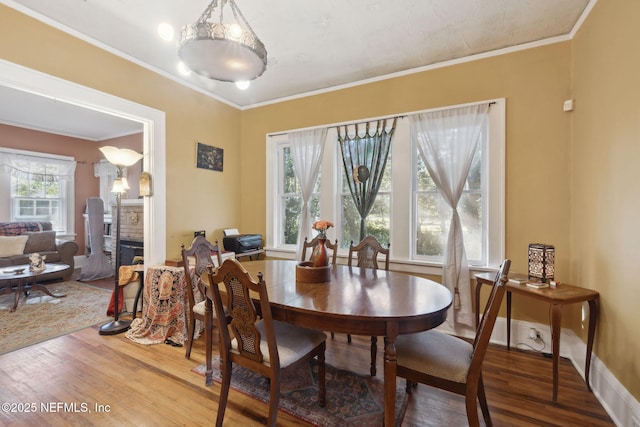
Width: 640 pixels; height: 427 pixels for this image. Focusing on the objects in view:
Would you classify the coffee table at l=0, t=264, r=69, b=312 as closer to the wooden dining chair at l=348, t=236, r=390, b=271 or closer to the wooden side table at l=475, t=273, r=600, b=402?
the wooden dining chair at l=348, t=236, r=390, b=271

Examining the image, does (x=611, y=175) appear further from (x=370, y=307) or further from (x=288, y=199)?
(x=288, y=199)

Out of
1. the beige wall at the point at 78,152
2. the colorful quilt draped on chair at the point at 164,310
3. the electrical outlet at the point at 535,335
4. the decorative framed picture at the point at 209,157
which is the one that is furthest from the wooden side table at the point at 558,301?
the beige wall at the point at 78,152

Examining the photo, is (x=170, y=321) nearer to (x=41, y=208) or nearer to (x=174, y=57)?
(x=174, y=57)

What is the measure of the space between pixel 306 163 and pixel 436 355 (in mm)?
2719

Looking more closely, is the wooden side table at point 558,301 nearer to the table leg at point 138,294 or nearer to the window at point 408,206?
the window at point 408,206

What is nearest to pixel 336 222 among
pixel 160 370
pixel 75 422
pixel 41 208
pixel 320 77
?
pixel 320 77

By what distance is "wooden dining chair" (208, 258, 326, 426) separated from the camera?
57.1 inches

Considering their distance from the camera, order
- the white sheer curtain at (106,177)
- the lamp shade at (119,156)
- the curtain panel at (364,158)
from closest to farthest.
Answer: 1. the lamp shade at (119,156)
2. the curtain panel at (364,158)
3. the white sheer curtain at (106,177)

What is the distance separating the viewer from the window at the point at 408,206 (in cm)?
275

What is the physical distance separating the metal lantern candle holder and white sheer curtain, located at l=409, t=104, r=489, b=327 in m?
0.60

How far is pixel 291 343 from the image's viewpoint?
170cm

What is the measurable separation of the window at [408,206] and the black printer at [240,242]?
22cm

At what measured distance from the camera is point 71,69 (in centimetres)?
247

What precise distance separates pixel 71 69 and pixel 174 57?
2.89ft
